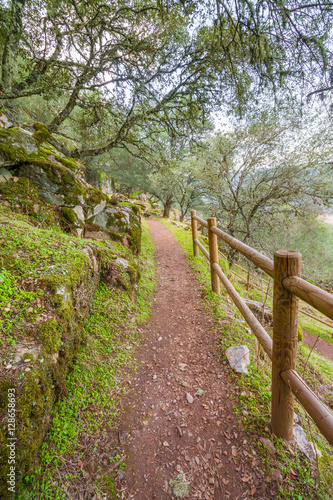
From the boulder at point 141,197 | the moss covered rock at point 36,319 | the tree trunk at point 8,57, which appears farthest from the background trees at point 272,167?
the boulder at point 141,197

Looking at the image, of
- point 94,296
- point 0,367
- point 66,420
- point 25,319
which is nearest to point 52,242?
point 94,296

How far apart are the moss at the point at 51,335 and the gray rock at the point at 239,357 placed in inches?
82.6

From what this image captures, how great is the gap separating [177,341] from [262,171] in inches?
336

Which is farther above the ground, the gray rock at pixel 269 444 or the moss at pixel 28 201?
the moss at pixel 28 201

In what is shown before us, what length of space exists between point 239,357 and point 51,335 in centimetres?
226

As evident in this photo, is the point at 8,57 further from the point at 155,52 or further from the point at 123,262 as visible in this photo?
the point at 123,262

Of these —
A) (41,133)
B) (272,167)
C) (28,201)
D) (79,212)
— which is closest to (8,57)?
(41,133)

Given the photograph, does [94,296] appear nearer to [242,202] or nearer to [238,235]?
[242,202]

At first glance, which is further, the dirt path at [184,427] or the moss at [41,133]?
the moss at [41,133]

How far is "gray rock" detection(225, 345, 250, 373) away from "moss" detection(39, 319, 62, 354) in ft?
6.88

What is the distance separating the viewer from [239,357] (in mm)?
2471

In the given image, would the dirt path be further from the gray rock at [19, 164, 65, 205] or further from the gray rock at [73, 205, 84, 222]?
the gray rock at [19, 164, 65, 205]

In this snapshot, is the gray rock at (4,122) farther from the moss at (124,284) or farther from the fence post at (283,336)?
the fence post at (283,336)

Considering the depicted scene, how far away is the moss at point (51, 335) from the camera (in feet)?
5.57
